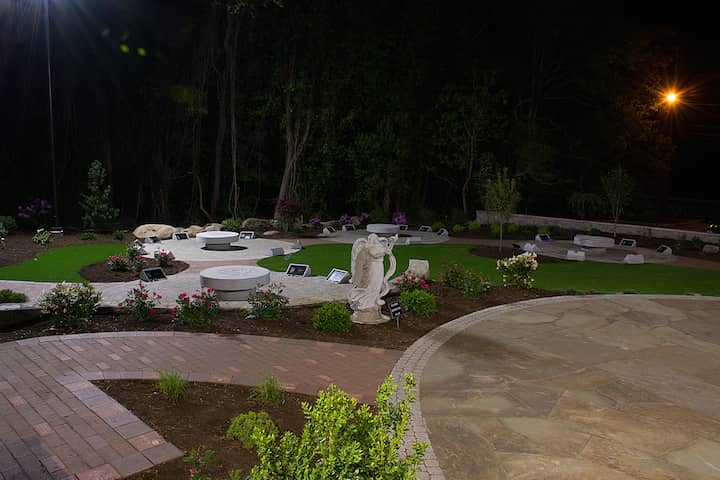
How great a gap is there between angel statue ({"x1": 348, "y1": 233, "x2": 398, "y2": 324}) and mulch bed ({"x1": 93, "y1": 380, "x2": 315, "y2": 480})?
337 cm

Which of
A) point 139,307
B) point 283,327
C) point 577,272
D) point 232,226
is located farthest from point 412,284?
point 232,226

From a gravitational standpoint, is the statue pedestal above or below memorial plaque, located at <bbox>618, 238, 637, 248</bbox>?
below

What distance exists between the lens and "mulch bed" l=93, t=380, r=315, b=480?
14.3 feet

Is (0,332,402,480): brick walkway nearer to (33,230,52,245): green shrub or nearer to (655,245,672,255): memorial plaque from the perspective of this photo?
(33,230,52,245): green shrub

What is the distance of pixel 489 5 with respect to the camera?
2980cm

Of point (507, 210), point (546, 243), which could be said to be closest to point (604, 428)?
point (507, 210)

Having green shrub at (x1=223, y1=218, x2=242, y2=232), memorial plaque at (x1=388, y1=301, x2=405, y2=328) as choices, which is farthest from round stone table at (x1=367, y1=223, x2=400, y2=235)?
memorial plaque at (x1=388, y1=301, x2=405, y2=328)

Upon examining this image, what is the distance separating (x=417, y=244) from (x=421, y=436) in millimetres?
16080

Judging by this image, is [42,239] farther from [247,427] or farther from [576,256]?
[576,256]

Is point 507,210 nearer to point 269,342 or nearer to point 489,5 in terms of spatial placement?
point 269,342

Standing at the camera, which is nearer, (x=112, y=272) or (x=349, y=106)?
(x=112, y=272)

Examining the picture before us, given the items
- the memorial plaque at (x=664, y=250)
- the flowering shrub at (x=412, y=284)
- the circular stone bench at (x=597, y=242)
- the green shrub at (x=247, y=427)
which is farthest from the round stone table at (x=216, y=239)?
the memorial plaque at (x=664, y=250)

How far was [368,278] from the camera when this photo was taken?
30.1 feet

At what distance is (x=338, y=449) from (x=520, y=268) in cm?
1001
